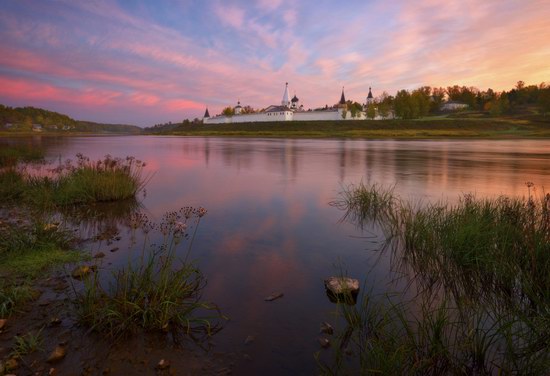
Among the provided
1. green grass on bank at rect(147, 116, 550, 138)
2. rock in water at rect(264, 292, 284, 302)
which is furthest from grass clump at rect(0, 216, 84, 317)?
green grass on bank at rect(147, 116, 550, 138)

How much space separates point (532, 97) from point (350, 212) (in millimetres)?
179315

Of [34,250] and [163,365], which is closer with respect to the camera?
[163,365]

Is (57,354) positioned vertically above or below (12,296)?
below

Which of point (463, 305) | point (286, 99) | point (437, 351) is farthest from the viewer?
point (286, 99)

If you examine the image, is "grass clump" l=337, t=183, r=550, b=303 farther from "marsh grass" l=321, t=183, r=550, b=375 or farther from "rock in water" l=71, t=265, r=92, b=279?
"rock in water" l=71, t=265, r=92, b=279

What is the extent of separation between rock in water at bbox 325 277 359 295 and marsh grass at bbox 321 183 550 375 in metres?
0.27

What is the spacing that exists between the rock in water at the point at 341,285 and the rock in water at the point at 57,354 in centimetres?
390

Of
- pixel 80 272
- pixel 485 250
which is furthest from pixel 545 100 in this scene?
pixel 80 272

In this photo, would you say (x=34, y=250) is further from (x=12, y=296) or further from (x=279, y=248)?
(x=279, y=248)

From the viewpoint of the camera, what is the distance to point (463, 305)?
498cm

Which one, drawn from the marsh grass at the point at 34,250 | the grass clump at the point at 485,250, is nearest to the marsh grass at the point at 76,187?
the marsh grass at the point at 34,250

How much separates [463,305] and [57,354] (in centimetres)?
545

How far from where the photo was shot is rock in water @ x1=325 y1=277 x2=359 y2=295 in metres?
5.60

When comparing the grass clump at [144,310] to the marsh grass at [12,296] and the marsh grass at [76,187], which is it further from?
the marsh grass at [76,187]
